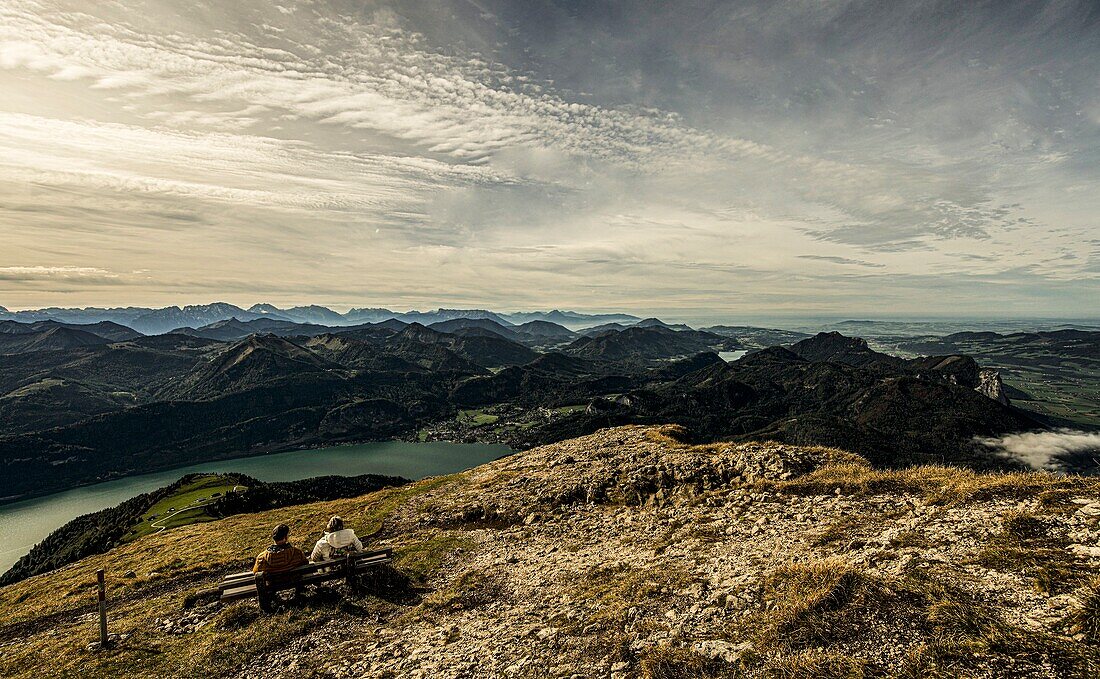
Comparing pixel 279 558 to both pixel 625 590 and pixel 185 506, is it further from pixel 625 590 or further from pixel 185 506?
pixel 185 506

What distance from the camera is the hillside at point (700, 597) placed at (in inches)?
453

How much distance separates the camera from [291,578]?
60.5 feet

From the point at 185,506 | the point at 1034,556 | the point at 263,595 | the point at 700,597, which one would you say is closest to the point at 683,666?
the point at 700,597

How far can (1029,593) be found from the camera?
12.0 metres

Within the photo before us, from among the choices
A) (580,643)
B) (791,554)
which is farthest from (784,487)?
(580,643)

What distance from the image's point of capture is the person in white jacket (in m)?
19.5

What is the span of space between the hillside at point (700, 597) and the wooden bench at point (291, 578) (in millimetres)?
792

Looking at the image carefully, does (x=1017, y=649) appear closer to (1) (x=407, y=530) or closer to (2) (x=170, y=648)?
(2) (x=170, y=648)

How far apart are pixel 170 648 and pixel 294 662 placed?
617 centimetres

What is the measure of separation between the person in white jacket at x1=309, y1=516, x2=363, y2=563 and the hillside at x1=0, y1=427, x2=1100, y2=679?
1.50 metres

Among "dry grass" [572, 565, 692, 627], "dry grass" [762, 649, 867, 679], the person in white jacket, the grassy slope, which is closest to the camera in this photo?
"dry grass" [762, 649, 867, 679]

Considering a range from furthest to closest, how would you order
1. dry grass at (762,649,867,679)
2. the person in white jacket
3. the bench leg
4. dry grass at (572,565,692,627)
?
the person in white jacket < the bench leg < dry grass at (572,565,692,627) < dry grass at (762,649,867,679)

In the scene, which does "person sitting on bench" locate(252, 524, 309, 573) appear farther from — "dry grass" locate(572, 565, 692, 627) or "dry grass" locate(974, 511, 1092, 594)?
"dry grass" locate(974, 511, 1092, 594)

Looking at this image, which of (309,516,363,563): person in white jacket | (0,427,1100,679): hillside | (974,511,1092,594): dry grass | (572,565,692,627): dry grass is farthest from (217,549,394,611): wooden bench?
(974,511,1092,594): dry grass
